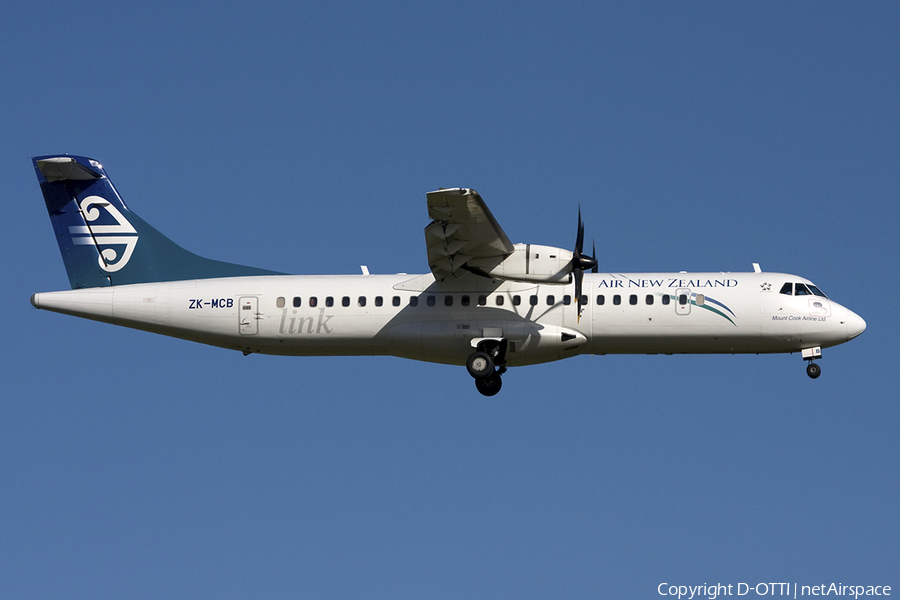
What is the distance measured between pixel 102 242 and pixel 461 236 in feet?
29.9

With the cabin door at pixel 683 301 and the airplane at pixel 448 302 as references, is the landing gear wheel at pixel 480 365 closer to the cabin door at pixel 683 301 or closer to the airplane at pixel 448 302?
the airplane at pixel 448 302

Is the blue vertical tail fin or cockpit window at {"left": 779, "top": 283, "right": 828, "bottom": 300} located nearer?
cockpit window at {"left": 779, "top": 283, "right": 828, "bottom": 300}

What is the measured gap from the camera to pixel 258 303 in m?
23.8

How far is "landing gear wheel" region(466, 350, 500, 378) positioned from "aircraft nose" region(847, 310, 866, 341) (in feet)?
26.1

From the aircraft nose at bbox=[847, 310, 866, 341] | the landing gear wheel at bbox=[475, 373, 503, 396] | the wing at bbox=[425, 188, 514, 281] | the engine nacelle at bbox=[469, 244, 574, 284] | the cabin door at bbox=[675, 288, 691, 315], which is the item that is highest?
the wing at bbox=[425, 188, 514, 281]

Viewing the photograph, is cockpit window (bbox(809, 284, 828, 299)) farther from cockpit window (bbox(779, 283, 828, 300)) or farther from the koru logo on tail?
the koru logo on tail

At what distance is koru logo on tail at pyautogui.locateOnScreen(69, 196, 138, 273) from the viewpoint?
24.6 meters

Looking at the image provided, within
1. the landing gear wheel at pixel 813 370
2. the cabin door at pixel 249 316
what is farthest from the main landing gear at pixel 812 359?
the cabin door at pixel 249 316

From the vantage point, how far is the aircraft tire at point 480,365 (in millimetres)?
22875

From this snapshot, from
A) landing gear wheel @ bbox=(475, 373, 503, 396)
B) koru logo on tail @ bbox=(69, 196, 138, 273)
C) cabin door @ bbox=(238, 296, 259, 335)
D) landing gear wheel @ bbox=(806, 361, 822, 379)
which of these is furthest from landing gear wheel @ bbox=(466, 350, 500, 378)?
koru logo on tail @ bbox=(69, 196, 138, 273)

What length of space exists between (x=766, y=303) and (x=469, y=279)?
21.7ft

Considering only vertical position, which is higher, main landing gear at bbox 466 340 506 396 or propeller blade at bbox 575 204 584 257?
propeller blade at bbox 575 204 584 257

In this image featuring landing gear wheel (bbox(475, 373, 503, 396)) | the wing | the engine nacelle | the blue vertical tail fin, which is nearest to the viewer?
the wing

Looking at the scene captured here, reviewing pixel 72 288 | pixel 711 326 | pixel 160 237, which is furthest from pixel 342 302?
pixel 711 326
